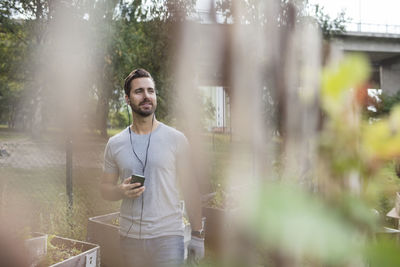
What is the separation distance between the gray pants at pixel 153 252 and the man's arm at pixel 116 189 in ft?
0.90

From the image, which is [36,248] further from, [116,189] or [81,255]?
[116,189]

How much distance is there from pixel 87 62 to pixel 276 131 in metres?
10.6

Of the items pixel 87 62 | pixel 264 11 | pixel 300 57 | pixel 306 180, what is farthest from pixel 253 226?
pixel 87 62

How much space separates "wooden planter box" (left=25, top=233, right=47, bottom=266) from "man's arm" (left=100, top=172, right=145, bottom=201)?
805 millimetres

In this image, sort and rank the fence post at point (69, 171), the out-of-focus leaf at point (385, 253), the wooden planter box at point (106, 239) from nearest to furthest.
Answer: the out-of-focus leaf at point (385, 253)
the wooden planter box at point (106, 239)
the fence post at point (69, 171)

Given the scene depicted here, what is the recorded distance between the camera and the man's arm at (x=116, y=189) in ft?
6.77

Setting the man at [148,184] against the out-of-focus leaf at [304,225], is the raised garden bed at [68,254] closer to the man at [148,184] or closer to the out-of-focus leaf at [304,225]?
the man at [148,184]

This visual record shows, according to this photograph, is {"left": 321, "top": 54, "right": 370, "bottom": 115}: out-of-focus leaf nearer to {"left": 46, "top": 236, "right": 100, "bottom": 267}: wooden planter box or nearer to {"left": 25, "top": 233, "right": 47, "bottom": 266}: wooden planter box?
{"left": 46, "top": 236, "right": 100, "bottom": 267}: wooden planter box

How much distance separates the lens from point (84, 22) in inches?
415

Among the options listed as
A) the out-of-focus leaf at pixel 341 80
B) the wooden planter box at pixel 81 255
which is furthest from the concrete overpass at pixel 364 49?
the wooden planter box at pixel 81 255

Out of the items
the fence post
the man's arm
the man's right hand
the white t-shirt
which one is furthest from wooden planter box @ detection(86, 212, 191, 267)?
the man's right hand

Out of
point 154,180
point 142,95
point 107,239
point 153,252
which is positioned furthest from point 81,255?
point 142,95

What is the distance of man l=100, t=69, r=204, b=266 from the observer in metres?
2.16

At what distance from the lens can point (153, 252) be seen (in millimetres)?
2143
